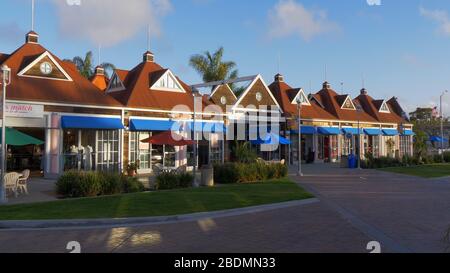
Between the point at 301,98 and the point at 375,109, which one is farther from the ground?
the point at 301,98

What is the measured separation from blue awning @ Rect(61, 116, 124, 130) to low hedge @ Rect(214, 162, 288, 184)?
7157 millimetres

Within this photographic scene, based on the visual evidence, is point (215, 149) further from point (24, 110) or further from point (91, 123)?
point (24, 110)

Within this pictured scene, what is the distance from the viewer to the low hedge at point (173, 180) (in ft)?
59.1

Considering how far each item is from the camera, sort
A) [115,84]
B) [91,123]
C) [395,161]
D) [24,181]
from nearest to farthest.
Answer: [24,181] < [91,123] < [115,84] < [395,161]

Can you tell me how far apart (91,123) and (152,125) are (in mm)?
4110

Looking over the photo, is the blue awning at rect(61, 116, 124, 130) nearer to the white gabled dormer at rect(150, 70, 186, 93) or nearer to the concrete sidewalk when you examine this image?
the concrete sidewalk

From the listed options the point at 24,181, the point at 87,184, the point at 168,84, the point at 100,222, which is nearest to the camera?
the point at 100,222

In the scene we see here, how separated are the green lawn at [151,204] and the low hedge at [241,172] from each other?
403 centimetres

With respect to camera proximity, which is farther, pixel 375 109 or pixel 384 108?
pixel 384 108

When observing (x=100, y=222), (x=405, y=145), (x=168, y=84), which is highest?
(x=168, y=84)

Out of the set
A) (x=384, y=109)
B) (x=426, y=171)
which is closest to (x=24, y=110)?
(x=426, y=171)

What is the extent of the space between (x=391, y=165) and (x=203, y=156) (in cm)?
1500

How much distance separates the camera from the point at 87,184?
15.4m

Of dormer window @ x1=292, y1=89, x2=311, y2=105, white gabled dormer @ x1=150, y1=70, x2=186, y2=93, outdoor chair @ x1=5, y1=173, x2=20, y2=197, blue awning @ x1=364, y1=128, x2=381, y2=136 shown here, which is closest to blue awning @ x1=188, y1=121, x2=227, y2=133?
white gabled dormer @ x1=150, y1=70, x2=186, y2=93
